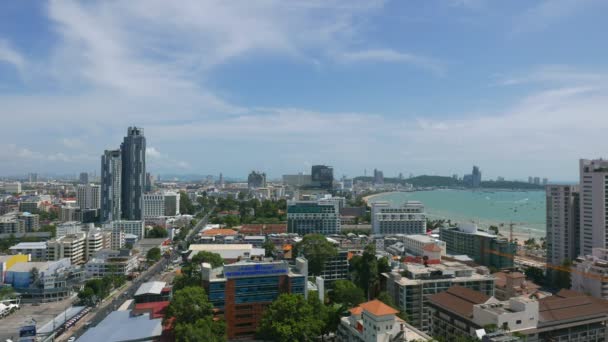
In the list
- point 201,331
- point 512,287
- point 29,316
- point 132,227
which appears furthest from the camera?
point 132,227

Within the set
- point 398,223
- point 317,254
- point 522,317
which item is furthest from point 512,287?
point 398,223

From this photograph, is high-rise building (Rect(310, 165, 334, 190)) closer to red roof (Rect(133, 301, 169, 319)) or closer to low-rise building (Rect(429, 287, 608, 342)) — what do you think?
red roof (Rect(133, 301, 169, 319))

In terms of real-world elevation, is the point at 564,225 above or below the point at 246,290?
above

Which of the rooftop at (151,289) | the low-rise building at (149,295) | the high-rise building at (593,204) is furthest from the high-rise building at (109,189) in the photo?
the high-rise building at (593,204)

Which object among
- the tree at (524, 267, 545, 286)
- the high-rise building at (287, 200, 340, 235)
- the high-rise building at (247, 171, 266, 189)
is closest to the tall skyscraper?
the high-rise building at (287, 200, 340, 235)

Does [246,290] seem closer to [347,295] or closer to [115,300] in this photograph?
[347,295]

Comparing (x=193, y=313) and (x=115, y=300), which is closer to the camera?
(x=193, y=313)

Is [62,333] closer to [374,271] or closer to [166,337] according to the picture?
[166,337]
